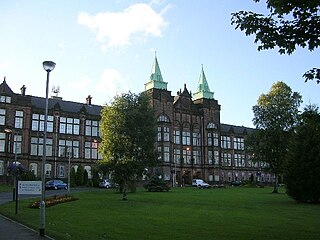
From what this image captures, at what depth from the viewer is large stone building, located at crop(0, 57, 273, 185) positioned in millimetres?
75312

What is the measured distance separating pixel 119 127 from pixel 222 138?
70.0 metres

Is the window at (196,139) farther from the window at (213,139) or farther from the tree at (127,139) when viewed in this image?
the tree at (127,139)

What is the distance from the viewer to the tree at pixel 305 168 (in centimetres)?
3734

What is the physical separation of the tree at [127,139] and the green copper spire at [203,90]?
6045cm

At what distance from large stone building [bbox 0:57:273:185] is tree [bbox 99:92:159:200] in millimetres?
30779

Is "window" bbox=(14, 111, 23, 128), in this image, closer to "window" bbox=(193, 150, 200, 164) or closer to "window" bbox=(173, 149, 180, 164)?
"window" bbox=(173, 149, 180, 164)

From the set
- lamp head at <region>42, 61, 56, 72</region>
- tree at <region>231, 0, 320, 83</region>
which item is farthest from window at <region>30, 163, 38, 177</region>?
tree at <region>231, 0, 320, 83</region>

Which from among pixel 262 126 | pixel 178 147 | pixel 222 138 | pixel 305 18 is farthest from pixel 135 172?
pixel 222 138

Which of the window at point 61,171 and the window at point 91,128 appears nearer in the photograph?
the window at point 61,171

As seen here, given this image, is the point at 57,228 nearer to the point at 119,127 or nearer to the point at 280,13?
the point at 280,13

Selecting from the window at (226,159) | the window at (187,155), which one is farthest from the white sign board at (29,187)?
the window at (226,159)

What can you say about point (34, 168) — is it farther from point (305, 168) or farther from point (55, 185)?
point (305, 168)

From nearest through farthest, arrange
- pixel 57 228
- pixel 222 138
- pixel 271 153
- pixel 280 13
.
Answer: pixel 280 13
pixel 57 228
pixel 271 153
pixel 222 138

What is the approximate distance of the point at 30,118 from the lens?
252 feet
